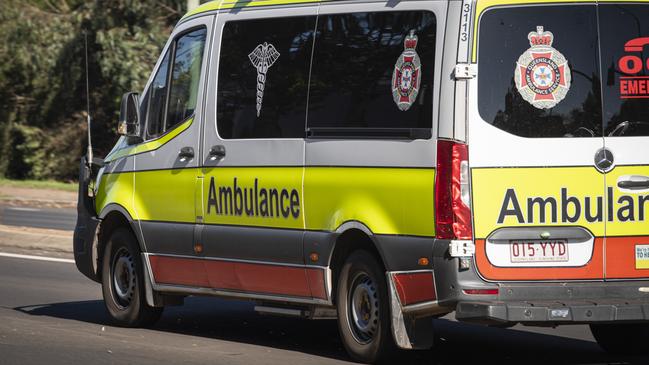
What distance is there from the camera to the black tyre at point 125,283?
10.7 meters

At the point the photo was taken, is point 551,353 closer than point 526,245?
No

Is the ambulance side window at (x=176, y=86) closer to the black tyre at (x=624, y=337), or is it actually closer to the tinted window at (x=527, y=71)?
the tinted window at (x=527, y=71)

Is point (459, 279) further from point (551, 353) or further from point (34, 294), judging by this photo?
point (34, 294)

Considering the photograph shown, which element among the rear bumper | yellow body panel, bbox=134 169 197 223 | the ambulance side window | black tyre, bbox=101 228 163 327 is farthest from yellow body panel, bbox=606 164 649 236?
black tyre, bbox=101 228 163 327

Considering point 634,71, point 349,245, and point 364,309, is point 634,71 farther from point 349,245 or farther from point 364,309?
point 364,309

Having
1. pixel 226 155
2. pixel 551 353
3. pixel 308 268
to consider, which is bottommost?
pixel 551 353

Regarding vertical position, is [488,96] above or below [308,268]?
above

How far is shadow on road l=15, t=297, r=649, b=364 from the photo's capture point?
360 inches

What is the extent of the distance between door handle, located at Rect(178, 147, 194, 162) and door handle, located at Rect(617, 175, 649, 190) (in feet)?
11.2

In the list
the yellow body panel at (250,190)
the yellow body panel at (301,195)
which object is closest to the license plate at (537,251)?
the yellow body panel at (301,195)

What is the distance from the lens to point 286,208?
29.9 feet

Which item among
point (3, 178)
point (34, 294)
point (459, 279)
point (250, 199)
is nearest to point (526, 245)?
point (459, 279)

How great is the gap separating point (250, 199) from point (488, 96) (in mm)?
2204

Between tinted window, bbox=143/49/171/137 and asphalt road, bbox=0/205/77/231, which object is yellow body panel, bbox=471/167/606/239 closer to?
tinted window, bbox=143/49/171/137
